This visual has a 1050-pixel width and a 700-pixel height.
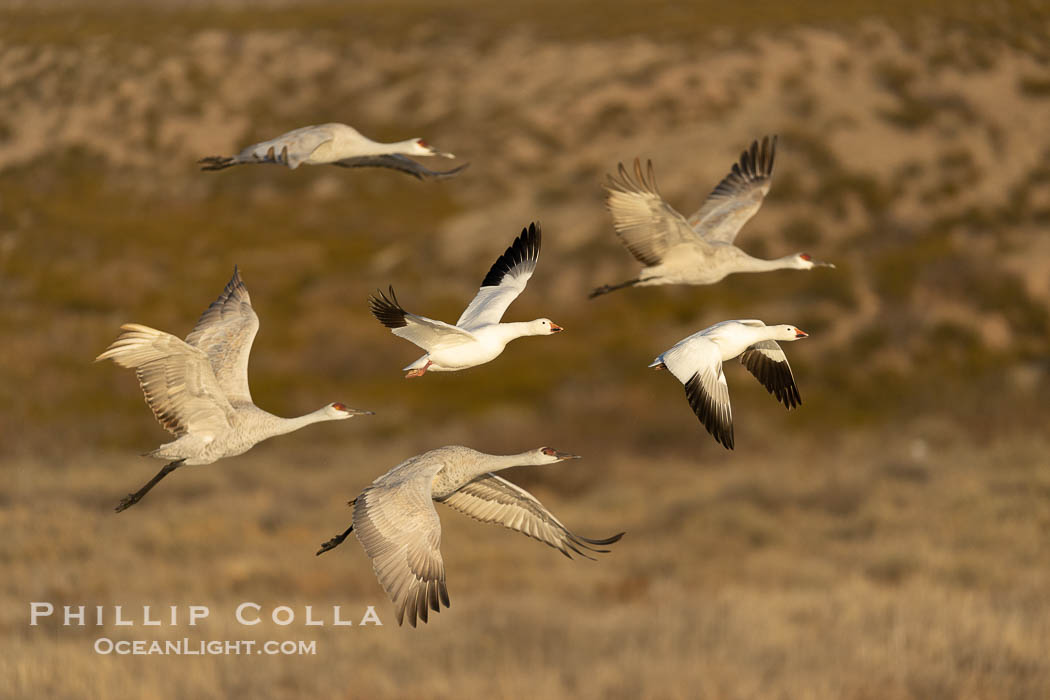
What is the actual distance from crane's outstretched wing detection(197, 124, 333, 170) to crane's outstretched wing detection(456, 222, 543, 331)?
3.79 ft

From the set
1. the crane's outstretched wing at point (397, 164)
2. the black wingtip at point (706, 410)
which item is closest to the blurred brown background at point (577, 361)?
the crane's outstretched wing at point (397, 164)

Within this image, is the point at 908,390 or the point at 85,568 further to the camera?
the point at 908,390

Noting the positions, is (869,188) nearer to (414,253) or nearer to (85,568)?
(414,253)

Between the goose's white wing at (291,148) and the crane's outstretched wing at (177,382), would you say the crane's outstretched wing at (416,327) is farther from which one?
the crane's outstretched wing at (177,382)

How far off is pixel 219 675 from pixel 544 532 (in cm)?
2403

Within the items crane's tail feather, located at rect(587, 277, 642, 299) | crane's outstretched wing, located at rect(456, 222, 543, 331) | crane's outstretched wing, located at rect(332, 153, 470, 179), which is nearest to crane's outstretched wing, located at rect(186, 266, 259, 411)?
crane's outstretched wing, located at rect(332, 153, 470, 179)

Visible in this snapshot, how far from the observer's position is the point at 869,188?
174 feet

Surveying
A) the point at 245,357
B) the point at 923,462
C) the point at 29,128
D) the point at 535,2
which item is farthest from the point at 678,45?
the point at 245,357

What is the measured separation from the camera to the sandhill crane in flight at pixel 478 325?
209 inches

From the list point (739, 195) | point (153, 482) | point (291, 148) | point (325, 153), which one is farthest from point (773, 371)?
point (153, 482)

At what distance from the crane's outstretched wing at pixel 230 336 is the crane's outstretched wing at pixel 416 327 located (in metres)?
0.97

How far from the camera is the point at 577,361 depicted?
50.8 metres

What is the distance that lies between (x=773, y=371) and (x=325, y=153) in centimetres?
237

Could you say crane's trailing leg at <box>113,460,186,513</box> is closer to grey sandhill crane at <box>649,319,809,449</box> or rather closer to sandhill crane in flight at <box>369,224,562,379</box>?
sandhill crane in flight at <box>369,224,562,379</box>
